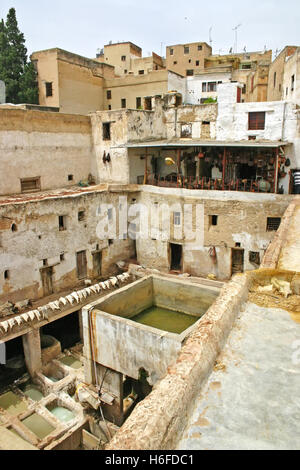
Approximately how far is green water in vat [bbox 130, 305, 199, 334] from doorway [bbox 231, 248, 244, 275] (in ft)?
26.2

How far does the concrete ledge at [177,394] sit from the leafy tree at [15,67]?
2882 centimetres

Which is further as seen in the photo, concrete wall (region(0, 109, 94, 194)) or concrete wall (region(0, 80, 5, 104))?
concrete wall (region(0, 80, 5, 104))

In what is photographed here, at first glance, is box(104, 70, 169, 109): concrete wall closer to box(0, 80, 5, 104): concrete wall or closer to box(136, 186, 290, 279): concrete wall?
box(0, 80, 5, 104): concrete wall

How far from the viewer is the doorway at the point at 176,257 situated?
22.9 m

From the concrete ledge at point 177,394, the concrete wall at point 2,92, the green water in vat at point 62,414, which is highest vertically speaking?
the concrete wall at point 2,92

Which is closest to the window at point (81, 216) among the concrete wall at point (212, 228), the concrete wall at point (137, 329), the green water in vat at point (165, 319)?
the concrete wall at point (212, 228)

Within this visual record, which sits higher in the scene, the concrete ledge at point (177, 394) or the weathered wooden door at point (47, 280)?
the concrete ledge at point (177, 394)

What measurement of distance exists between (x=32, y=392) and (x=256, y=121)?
18596mm

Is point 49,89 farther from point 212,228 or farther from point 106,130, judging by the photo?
point 212,228

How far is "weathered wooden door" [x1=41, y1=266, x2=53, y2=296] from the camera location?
18.7m

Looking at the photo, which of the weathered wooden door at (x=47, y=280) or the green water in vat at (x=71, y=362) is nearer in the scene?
the green water in vat at (x=71, y=362)

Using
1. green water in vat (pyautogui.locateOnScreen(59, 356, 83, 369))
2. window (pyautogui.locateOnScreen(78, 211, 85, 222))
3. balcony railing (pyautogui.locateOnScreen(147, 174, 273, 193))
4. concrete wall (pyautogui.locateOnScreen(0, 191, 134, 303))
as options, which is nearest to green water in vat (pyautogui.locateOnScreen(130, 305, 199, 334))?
green water in vat (pyautogui.locateOnScreen(59, 356, 83, 369))

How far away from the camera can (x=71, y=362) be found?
17.1m

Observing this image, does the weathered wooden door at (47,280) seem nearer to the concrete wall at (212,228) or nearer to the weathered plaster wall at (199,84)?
the concrete wall at (212,228)
